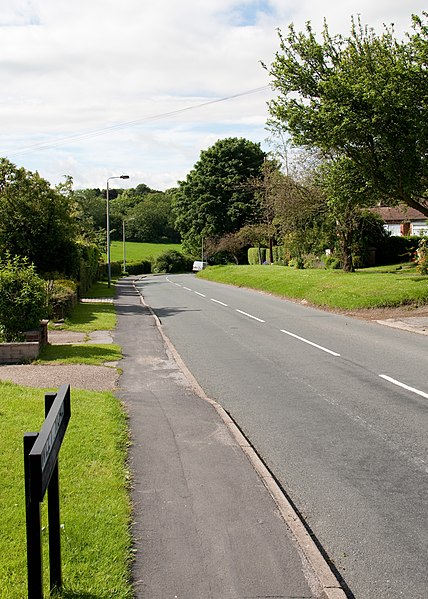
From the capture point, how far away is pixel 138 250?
115875mm

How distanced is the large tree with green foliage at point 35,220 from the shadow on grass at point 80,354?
10.0 meters

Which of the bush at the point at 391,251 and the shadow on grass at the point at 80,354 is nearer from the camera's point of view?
the shadow on grass at the point at 80,354

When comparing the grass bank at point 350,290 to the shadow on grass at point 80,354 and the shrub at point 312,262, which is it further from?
the shadow on grass at point 80,354

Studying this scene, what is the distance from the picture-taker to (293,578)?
439 centimetres

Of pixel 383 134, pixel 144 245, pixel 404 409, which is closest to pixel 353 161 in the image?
pixel 383 134

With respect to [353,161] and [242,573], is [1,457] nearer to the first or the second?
[242,573]

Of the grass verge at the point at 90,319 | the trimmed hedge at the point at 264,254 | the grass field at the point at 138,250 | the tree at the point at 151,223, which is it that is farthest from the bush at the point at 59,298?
the tree at the point at 151,223

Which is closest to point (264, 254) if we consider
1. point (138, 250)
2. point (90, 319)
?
point (90, 319)

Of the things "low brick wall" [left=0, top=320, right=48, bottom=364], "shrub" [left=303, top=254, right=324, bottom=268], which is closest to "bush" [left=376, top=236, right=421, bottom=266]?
"shrub" [left=303, top=254, right=324, bottom=268]

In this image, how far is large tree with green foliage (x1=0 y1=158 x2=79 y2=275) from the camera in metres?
24.7

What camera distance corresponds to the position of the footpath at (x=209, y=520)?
4.28 meters

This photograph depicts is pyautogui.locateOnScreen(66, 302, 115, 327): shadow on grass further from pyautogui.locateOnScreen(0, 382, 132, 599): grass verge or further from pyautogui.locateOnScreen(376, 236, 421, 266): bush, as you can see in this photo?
pyautogui.locateOnScreen(376, 236, 421, 266): bush

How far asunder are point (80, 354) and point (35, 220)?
11.8 m

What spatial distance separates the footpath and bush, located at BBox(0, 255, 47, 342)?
627 centimetres
